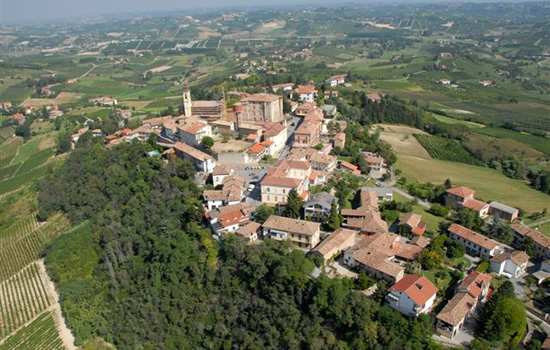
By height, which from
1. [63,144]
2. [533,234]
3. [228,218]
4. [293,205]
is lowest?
[63,144]

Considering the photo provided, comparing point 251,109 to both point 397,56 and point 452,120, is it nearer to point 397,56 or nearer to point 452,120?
point 452,120

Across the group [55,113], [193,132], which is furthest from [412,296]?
[55,113]

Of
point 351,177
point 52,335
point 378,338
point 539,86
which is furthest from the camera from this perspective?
point 539,86

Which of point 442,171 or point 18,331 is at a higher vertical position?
point 442,171

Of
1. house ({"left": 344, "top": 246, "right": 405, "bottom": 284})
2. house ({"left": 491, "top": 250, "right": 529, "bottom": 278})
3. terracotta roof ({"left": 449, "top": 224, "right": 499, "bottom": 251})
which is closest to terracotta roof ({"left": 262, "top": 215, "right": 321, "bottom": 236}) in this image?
house ({"left": 344, "top": 246, "right": 405, "bottom": 284})

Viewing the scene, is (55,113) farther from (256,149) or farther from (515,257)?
(515,257)

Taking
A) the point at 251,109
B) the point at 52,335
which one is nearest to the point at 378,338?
the point at 52,335

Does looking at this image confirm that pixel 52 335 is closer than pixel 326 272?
No
